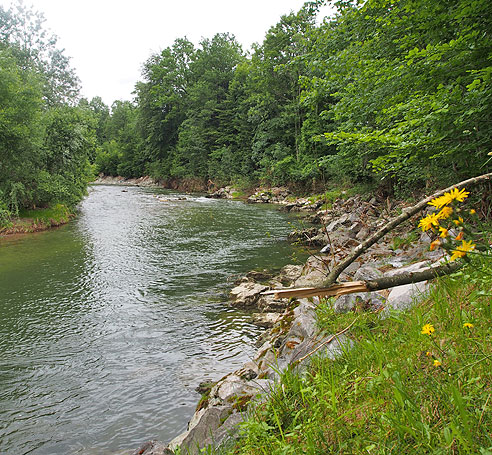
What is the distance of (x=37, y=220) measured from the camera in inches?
633

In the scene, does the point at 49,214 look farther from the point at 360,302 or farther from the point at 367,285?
the point at 367,285

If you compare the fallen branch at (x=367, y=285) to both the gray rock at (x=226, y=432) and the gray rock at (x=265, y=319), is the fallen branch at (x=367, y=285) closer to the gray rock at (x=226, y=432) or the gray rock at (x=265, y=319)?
the gray rock at (x=226, y=432)

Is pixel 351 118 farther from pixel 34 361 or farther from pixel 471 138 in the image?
pixel 34 361

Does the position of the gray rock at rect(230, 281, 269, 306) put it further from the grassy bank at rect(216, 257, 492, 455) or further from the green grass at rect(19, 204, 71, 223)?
the green grass at rect(19, 204, 71, 223)

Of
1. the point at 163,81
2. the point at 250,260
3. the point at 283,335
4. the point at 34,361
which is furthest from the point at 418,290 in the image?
the point at 163,81

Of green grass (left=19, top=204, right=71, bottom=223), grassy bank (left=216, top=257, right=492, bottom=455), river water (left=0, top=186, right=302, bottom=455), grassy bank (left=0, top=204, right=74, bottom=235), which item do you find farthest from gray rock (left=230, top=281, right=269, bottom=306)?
green grass (left=19, top=204, right=71, bottom=223)

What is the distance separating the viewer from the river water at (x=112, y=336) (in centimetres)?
381

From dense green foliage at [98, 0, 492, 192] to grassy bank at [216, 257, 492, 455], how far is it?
129 centimetres

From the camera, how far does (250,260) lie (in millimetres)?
10570

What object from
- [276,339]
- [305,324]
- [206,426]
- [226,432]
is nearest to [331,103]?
[276,339]

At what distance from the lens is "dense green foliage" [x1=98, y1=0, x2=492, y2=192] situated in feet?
15.9

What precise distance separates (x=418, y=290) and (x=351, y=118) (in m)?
6.41

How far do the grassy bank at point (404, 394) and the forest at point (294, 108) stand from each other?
1625 mm

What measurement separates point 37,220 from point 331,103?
21921 mm
